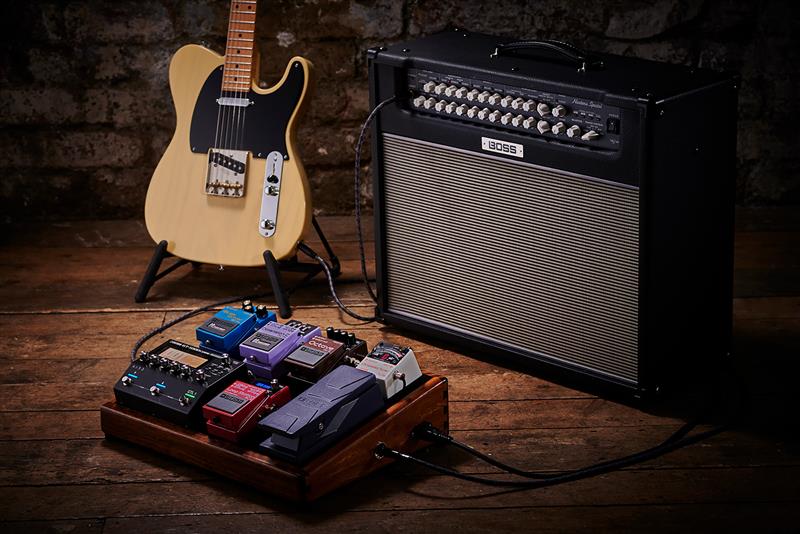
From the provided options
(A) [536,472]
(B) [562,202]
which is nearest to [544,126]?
(B) [562,202]

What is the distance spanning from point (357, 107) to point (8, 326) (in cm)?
127

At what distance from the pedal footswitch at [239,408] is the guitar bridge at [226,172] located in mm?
882

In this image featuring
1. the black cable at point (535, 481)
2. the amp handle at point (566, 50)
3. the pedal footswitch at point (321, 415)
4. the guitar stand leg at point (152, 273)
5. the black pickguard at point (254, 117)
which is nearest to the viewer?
the pedal footswitch at point (321, 415)

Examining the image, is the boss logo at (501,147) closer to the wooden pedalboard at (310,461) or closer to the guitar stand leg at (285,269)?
the wooden pedalboard at (310,461)

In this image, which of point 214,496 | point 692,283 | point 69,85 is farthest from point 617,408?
point 69,85

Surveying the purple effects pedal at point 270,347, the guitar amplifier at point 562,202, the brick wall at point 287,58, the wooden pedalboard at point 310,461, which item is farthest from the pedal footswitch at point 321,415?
the brick wall at point 287,58

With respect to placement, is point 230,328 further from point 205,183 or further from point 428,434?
point 205,183

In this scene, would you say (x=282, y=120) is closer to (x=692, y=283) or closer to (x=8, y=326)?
(x=8, y=326)

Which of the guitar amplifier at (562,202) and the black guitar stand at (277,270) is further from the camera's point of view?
the black guitar stand at (277,270)

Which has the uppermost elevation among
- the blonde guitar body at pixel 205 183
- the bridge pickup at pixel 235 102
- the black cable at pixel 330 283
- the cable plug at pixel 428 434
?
the bridge pickup at pixel 235 102

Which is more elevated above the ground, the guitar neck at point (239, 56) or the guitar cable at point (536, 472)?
the guitar neck at point (239, 56)

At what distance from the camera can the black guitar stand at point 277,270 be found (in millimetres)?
3084

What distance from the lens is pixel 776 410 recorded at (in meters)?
2.53

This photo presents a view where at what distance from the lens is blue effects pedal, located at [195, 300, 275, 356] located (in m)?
2.53
